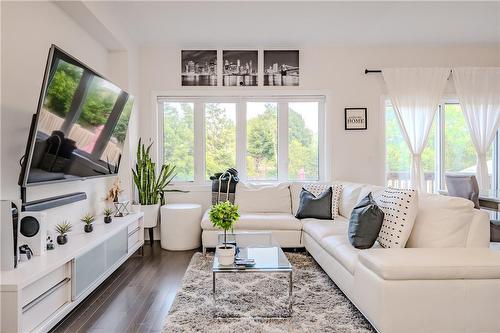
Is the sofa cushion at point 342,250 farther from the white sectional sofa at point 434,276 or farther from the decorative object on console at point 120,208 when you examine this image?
the decorative object on console at point 120,208

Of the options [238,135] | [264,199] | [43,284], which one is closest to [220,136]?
[238,135]

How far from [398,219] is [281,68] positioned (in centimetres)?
300

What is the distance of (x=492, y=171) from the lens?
4996 millimetres

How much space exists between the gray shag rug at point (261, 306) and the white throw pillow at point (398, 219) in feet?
1.93

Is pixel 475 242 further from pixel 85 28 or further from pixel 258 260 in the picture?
pixel 85 28

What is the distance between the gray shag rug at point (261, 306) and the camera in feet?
7.44

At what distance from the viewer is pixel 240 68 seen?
4801mm

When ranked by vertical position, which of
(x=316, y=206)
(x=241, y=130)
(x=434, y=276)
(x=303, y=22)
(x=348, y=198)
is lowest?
(x=434, y=276)

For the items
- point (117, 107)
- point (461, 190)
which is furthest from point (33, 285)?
point (461, 190)

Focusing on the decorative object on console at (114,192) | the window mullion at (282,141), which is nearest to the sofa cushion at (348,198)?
the window mullion at (282,141)

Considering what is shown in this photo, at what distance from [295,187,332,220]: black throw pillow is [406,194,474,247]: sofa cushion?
4.78 ft

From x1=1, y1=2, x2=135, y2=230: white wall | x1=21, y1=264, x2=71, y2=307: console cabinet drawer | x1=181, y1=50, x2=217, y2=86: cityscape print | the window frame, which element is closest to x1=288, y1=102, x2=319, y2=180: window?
the window frame

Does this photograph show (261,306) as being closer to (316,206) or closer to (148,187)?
(316,206)

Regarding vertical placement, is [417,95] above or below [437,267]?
above
